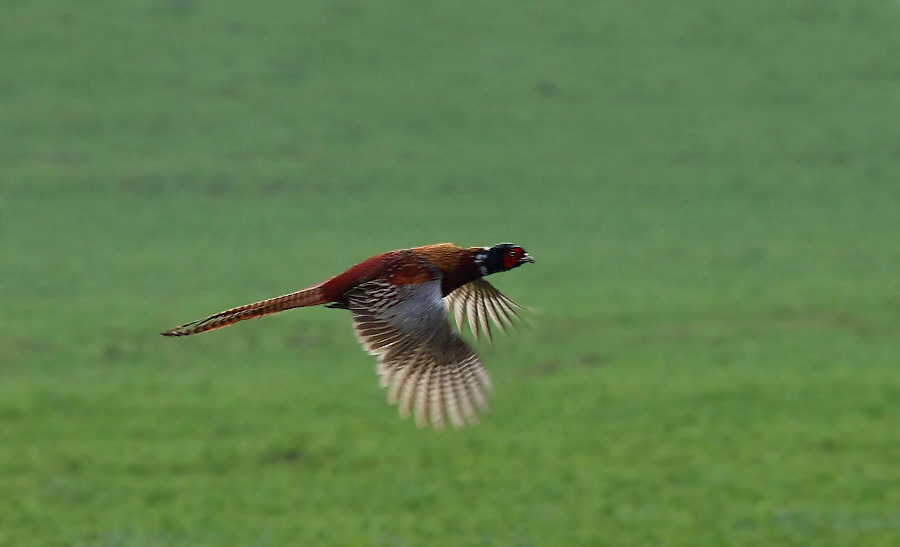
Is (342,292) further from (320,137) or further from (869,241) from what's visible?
(320,137)

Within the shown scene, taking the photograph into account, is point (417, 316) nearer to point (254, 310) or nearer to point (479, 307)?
point (254, 310)

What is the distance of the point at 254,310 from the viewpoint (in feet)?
16.7

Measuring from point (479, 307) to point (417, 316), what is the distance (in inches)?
61.4

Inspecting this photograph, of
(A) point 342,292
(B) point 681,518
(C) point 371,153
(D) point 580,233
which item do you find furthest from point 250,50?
(A) point 342,292

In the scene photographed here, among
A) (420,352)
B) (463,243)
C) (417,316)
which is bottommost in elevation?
(420,352)

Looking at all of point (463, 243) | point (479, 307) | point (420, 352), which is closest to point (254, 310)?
point (420, 352)

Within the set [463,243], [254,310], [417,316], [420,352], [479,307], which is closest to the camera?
[254,310]

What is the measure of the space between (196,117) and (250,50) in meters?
4.93

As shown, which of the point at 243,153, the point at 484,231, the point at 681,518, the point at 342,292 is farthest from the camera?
the point at 243,153

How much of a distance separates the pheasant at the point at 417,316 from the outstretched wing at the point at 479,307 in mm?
778

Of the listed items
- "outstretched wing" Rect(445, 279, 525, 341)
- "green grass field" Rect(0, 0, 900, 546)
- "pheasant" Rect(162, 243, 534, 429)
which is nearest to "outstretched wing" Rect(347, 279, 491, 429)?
"pheasant" Rect(162, 243, 534, 429)

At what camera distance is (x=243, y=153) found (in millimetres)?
54156

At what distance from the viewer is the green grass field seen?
80.8 feet

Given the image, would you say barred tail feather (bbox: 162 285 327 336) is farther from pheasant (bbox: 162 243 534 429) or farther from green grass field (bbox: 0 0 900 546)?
green grass field (bbox: 0 0 900 546)
